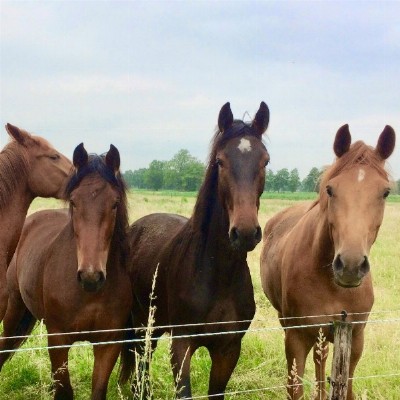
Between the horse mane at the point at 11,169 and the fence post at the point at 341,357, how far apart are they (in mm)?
2770

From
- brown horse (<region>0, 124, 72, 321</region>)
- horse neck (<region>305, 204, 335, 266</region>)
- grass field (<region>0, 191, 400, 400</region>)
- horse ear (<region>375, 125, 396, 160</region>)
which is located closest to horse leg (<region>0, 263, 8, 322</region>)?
brown horse (<region>0, 124, 72, 321</region>)

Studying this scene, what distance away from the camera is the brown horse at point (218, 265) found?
3410 millimetres

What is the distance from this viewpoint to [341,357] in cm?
267

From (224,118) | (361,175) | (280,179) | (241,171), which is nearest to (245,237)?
(241,171)

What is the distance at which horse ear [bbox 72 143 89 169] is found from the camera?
375 centimetres

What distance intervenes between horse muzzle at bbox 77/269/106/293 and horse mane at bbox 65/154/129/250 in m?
0.56

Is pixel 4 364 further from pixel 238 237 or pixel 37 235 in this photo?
pixel 238 237

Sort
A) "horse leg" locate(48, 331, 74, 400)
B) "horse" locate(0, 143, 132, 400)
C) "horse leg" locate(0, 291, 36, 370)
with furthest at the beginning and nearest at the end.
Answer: "horse leg" locate(0, 291, 36, 370)
"horse leg" locate(48, 331, 74, 400)
"horse" locate(0, 143, 132, 400)

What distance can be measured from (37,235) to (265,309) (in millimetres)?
3533

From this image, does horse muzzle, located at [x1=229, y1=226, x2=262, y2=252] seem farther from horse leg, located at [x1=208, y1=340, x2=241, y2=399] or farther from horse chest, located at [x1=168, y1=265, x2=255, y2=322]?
horse leg, located at [x1=208, y1=340, x2=241, y2=399]

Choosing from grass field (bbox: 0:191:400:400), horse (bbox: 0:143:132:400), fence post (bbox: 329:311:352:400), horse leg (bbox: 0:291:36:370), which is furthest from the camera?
horse leg (bbox: 0:291:36:370)

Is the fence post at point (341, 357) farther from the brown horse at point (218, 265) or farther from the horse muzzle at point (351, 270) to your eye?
the brown horse at point (218, 265)

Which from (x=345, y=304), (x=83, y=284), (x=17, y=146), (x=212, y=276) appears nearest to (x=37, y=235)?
(x=17, y=146)

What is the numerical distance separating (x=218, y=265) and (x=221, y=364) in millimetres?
722
